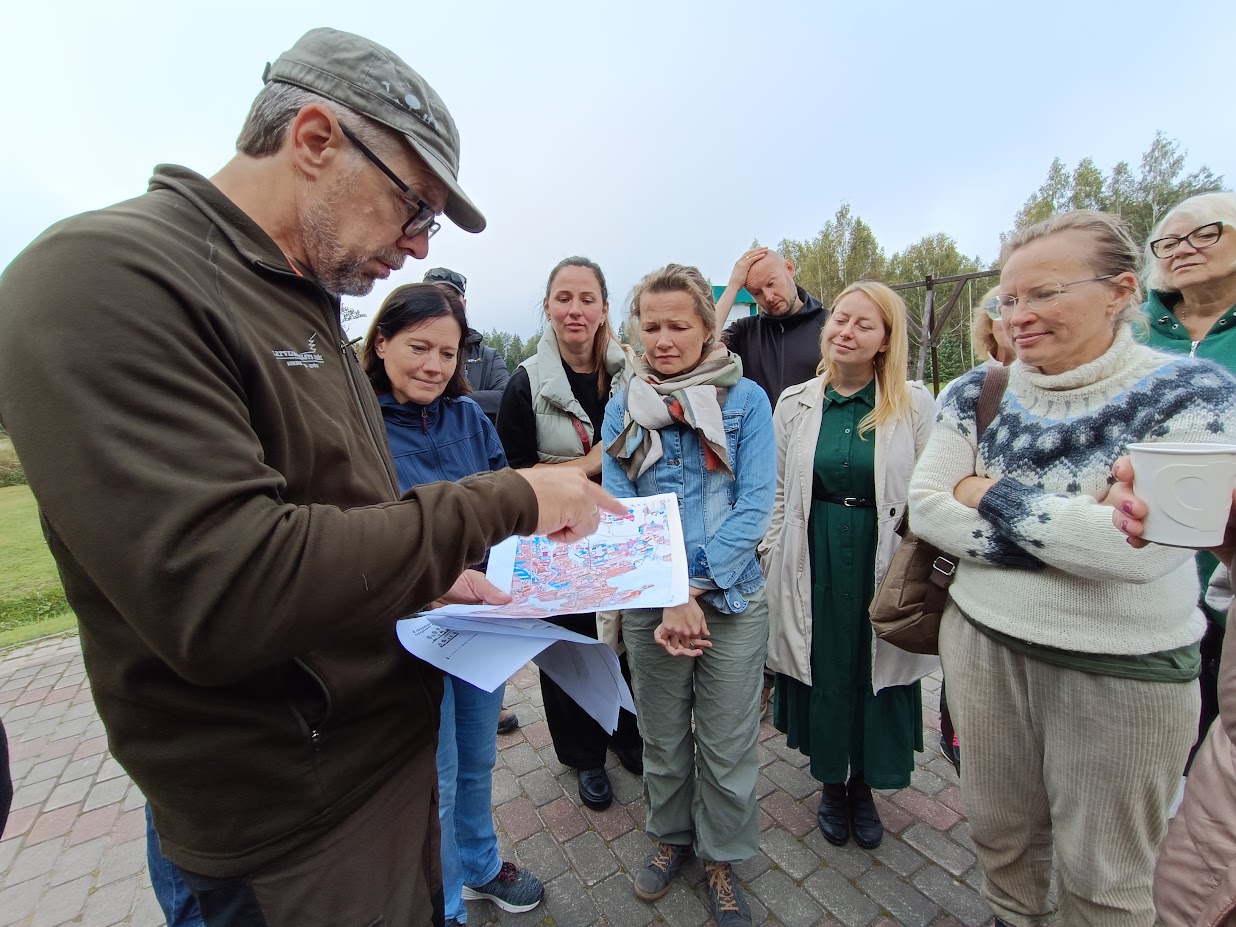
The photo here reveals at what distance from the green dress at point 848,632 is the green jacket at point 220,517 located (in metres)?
1.90

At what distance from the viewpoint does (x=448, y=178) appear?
3.84 feet

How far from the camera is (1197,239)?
2494mm

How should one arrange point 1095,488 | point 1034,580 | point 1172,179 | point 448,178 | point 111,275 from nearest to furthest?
1. point 111,275
2. point 448,178
3. point 1095,488
4. point 1034,580
5. point 1172,179

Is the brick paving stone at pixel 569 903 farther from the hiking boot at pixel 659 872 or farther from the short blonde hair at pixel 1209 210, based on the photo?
the short blonde hair at pixel 1209 210

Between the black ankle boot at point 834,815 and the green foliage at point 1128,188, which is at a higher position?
the green foliage at point 1128,188

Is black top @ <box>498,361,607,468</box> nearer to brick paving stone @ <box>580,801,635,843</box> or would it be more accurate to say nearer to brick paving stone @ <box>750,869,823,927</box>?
brick paving stone @ <box>580,801,635,843</box>

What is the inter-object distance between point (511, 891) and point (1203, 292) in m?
4.03

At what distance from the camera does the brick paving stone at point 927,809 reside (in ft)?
8.58

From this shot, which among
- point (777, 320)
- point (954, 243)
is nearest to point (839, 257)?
point (954, 243)

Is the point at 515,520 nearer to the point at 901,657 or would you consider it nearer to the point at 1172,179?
the point at 901,657

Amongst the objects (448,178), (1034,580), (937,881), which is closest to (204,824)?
(448,178)

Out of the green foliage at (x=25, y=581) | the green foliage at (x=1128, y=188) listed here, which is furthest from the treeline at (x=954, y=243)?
the green foliage at (x=25, y=581)

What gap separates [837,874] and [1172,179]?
1518 inches

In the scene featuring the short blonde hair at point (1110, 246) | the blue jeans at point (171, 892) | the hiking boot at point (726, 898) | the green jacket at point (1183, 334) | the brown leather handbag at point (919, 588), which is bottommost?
the hiking boot at point (726, 898)
